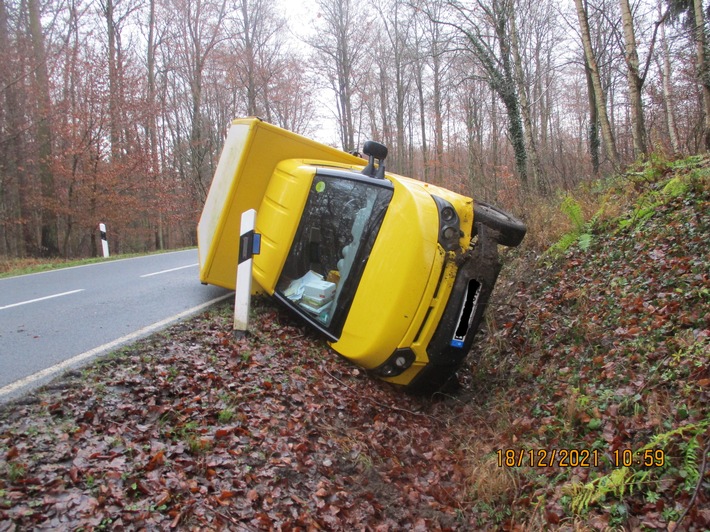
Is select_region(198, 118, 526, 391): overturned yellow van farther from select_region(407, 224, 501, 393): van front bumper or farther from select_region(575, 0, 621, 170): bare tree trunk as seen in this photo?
select_region(575, 0, 621, 170): bare tree trunk

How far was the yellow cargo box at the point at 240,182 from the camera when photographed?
18.9ft

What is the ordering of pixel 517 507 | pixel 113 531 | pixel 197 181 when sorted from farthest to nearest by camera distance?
pixel 197 181 → pixel 517 507 → pixel 113 531

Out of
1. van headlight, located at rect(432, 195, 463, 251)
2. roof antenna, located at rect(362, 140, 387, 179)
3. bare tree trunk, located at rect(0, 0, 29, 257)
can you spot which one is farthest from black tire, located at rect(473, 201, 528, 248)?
bare tree trunk, located at rect(0, 0, 29, 257)

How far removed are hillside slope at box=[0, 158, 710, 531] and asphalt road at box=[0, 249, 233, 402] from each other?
15.9 inches

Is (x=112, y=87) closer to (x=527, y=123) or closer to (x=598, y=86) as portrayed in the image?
(x=527, y=123)

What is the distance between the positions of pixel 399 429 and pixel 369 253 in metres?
1.68

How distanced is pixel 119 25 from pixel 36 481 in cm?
2484

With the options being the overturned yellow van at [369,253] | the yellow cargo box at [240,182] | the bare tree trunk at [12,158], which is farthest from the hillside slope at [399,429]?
the bare tree trunk at [12,158]

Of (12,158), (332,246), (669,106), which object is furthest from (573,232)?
(12,158)

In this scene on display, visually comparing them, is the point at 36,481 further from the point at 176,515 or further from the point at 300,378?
the point at 300,378

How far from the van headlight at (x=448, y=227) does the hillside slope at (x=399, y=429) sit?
1589mm

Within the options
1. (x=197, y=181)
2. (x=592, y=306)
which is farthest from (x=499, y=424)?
(x=197, y=181)

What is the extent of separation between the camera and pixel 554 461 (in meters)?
3.33
